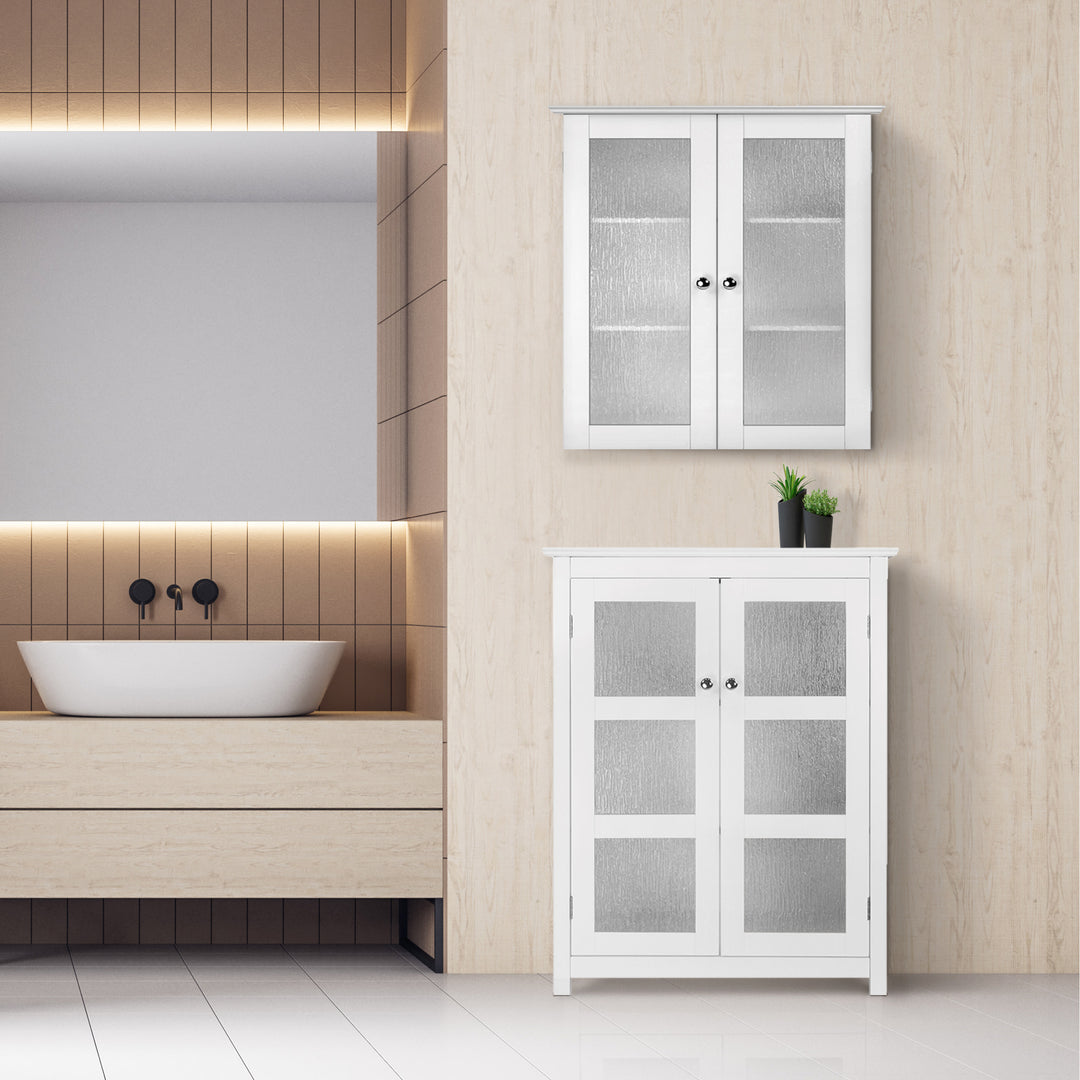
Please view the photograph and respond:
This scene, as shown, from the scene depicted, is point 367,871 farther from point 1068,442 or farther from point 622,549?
point 1068,442

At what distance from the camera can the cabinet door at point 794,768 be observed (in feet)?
11.8

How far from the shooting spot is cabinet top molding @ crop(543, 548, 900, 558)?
11.9ft

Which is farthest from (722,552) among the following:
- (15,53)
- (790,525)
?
(15,53)

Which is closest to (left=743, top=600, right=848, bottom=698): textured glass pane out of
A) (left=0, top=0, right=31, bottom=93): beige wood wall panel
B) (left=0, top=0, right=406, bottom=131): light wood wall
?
(left=0, top=0, right=406, bottom=131): light wood wall

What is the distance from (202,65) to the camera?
449 centimetres

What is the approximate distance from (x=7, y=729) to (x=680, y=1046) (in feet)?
5.99

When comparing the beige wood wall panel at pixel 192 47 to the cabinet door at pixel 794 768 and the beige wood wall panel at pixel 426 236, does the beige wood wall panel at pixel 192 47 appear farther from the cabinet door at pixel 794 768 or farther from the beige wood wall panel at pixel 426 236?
the cabinet door at pixel 794 768

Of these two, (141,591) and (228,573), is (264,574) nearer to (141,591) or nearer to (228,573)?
(228,573)

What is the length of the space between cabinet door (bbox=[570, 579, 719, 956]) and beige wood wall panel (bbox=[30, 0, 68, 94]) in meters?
2.26

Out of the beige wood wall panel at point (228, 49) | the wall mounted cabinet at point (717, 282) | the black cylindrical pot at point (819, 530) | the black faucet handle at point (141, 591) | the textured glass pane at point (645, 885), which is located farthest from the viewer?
the beige wood wall panel at point (228, 49)

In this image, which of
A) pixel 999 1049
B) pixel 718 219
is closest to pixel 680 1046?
pixel 999 1049

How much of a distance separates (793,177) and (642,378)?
634 millimetres

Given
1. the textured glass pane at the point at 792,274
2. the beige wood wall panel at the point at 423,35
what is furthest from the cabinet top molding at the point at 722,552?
the beige wood wall panel at the point at 423,35

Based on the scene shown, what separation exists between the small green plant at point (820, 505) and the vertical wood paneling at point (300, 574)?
1516mm
